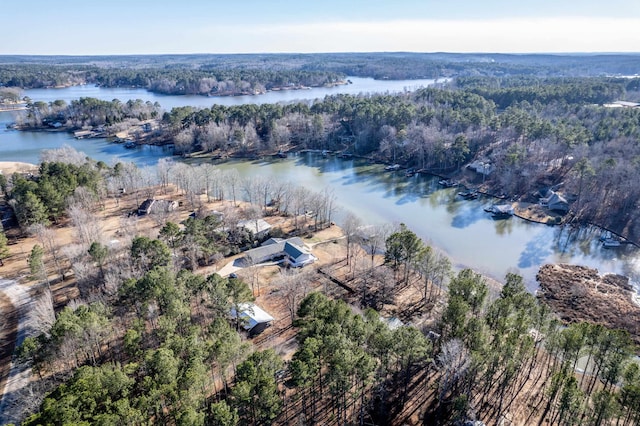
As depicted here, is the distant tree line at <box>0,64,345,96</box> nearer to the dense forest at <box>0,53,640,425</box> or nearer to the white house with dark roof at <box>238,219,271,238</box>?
the dense forest at <box>0,53,640,425</box>

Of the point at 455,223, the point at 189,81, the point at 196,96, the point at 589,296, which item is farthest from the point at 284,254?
the point at 189,81


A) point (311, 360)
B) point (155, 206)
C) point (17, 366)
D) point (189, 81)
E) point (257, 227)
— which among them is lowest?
point (17, 366)

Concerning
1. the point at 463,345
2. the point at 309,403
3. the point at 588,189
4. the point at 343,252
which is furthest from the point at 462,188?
the point at 309,403

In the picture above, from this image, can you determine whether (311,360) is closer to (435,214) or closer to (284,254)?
(284,254)

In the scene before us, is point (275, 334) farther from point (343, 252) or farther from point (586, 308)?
point (586, 308)

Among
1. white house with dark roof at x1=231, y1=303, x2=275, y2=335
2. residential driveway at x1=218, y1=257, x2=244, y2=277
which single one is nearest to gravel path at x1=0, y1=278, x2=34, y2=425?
white house with dark roof at x1=231, y1=303, x2=275, y2=335
